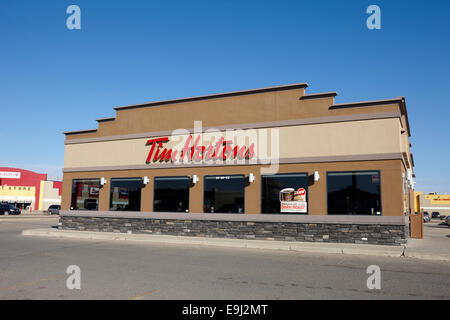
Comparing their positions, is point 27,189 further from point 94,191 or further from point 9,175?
point 94,191

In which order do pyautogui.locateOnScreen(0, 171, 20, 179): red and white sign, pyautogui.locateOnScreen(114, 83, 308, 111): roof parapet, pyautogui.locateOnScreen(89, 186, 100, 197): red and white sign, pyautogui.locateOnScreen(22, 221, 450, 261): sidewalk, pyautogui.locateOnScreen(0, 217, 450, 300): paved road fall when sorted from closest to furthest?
pyautogui.locateOnScreen(0, 217, 450, 300): paved road
pyautogui.locateOnScreen(22, 221, 450, 261): sidewalk
pyautogui.locateOnScreen(114, 83, 308, 111): roof parapet
pyautogui.locateOnScreen(89, 186, 100, 197): red and white sign
pyautogui.locateOnScreen(0, 171, 20, 179): red and white sign

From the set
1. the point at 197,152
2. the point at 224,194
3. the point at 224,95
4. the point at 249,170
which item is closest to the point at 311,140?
the point at 249,170

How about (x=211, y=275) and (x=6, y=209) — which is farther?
(x=6, y=209)

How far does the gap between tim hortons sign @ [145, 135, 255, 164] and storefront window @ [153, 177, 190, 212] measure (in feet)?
3.92

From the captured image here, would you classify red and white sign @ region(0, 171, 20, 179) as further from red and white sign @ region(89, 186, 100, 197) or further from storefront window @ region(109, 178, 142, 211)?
storefront window @ region(109, 178, 142, 211)

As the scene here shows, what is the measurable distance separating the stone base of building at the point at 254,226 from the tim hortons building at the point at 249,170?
0.16 feet

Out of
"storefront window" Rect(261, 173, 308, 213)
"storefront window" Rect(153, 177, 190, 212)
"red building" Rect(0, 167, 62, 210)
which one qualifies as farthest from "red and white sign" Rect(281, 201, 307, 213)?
"red building" Rect(0, 167, 62, 210)

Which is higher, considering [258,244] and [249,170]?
[249,170]

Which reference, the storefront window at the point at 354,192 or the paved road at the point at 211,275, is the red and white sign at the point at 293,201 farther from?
the paved road at the point at 211,275

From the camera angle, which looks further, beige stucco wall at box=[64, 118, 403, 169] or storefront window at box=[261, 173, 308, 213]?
storefront window at box=[261, 173, 308, 213]

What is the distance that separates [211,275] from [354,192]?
9854mm

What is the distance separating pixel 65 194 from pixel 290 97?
53.0 ft

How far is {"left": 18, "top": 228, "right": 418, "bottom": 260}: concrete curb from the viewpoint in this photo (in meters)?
14.8

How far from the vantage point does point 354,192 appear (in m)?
17.1
